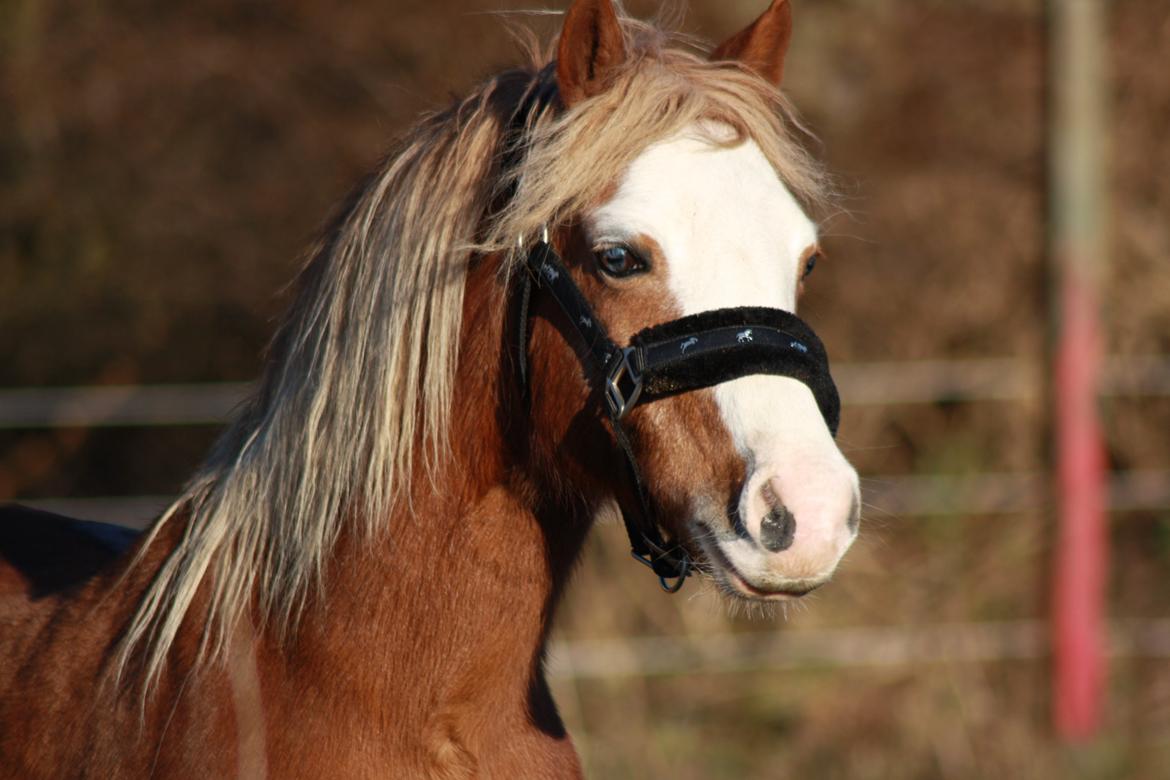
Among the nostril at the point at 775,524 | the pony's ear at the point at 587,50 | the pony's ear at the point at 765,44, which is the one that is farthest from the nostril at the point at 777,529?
the pony's ear at the point at 765,44

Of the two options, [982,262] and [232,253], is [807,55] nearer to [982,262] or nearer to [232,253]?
[982,262]

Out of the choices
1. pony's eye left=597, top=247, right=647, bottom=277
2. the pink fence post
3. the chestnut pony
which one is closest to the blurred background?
the pink fence post

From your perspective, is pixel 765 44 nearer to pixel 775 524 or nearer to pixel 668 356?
pixel 668 356

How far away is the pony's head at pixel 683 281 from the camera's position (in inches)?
74.7

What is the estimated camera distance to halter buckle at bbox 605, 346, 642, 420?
2.04 m

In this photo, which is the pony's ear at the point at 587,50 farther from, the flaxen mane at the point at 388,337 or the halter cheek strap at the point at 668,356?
the halter cheek strap at the point at 668,356

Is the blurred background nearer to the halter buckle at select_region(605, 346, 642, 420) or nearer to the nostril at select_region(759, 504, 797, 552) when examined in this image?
the halter buckle at select_region(605, 346, 642, 420)

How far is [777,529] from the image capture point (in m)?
1.87

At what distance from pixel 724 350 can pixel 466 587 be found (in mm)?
577

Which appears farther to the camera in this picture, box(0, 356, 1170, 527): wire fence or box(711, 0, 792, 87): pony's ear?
box(0, 356, 1170, 527): wire fence

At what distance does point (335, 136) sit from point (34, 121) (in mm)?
1670

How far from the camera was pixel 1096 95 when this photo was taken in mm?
6090

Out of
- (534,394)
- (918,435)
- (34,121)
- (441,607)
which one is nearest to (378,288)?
(534,394)

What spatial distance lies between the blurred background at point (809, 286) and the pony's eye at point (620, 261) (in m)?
4.25
